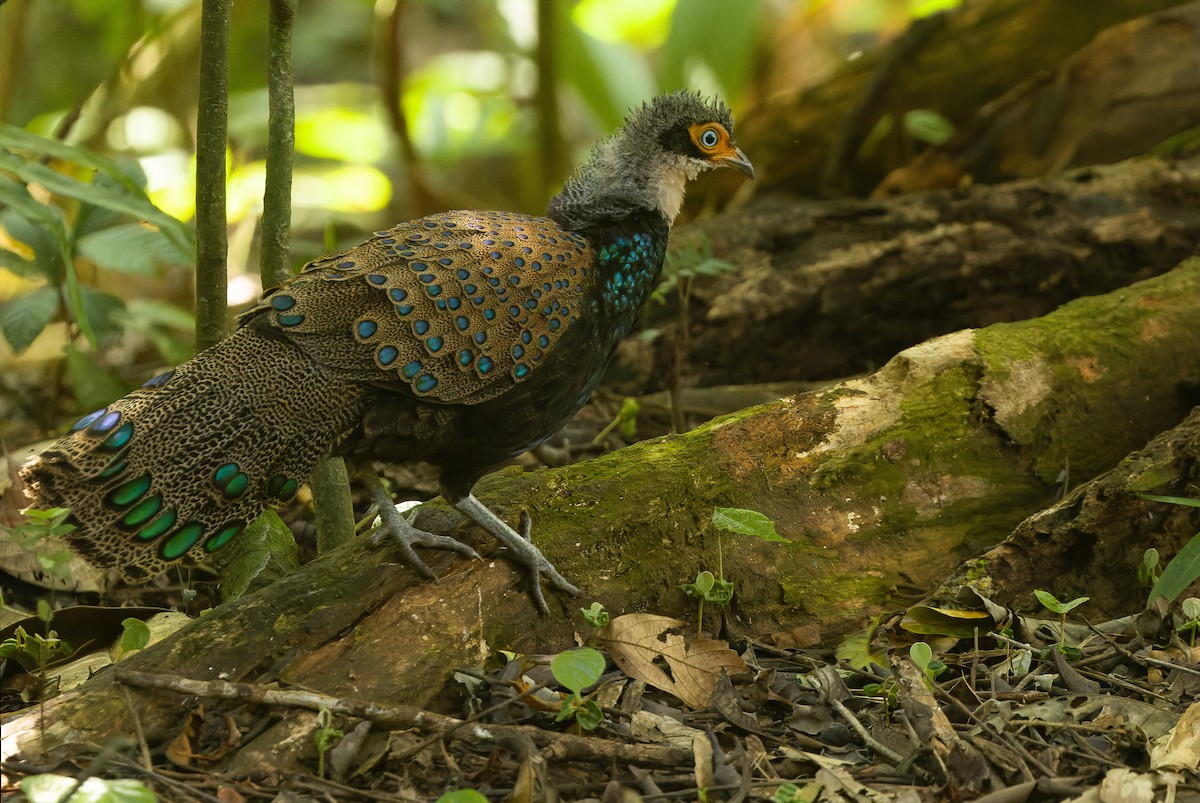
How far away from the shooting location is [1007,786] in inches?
96.7

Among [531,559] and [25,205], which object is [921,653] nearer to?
[531,559]

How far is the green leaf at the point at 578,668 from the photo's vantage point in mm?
2471

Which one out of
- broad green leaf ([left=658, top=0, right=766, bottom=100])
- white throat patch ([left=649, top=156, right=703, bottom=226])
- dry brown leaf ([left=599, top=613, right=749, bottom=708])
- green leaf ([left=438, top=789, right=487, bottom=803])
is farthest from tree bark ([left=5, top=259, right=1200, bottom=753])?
broad green leaf ([left=658, top=0, right=766, bottom=100])

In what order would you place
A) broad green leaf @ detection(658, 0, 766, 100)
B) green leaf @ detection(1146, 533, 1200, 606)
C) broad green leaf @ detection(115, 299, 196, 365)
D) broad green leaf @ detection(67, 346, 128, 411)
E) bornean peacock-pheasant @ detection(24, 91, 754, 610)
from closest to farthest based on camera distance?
bornean peacock-pheasant @ detection(24, 91, 754, 610) < green leaf @ detection(1146, 533, 1200, 606) < broad green leaf @ detection(67, 346, 128, 411) < broad green leaf @ detection(115, 299, 196, 365) < broad green leaf @ detection(658, 0, 766, 100)

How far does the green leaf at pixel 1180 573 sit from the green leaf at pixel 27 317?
12.8 ft

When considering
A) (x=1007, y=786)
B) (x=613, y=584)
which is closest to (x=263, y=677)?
(x=613, y=584)

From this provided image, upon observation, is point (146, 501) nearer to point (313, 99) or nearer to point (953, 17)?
point (953, 17)

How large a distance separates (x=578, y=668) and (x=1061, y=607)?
1.31 metres

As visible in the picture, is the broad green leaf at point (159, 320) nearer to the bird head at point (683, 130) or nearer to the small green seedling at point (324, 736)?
the bird head at point (683, 130)

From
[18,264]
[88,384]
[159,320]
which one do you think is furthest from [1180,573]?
[159,320]

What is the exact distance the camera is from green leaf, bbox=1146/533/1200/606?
285 centimetres

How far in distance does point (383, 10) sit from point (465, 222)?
4.66 meters

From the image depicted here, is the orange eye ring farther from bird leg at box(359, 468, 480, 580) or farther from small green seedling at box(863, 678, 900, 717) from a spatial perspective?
small green seedling at box(863, 678, 900, 717)

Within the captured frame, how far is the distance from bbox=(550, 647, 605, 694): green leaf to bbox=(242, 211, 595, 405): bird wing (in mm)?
889
